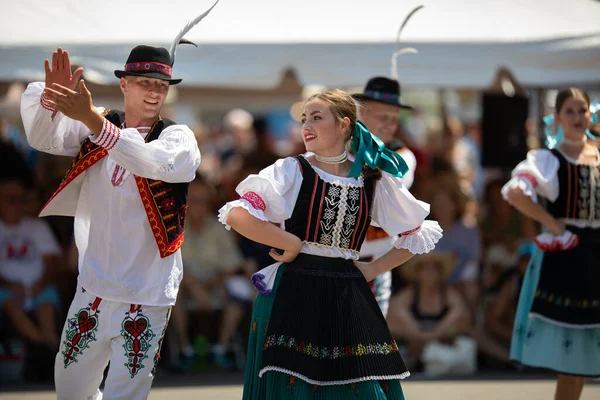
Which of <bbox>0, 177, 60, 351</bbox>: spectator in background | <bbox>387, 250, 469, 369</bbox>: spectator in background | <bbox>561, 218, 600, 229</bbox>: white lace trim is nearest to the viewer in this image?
<bbox>561, 218, 600, 229</bbox>: white lace trim

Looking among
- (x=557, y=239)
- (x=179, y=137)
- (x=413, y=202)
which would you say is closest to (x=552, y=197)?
(x=557, y=239)

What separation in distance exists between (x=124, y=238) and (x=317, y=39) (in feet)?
9.66

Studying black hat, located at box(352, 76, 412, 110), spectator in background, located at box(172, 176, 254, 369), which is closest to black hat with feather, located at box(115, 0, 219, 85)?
black hat, located at box(352, 76, 412, 110)

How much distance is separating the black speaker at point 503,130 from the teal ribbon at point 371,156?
406 cm

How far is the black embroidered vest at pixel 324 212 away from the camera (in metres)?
3.95

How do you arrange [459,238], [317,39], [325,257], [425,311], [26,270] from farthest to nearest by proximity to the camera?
1. [459,238]
2. [425,311]
3. [26,270]
4. [317,39]
5. [325,257]

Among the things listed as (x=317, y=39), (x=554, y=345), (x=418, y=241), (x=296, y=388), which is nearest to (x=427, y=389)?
(x=554, y=345)

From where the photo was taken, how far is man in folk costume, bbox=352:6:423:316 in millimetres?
5367

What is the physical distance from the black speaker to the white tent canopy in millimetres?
1124

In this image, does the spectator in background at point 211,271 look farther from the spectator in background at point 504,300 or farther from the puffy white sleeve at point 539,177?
the puffy white sleeve at point 539,177

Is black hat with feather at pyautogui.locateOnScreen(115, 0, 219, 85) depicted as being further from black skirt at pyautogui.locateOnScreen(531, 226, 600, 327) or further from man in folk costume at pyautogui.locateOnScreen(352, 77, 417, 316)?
black skirt at pyautogui.locateOnScreen(531, 226, 600, 327)

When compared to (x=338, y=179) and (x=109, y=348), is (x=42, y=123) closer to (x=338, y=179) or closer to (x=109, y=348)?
(x=109, y=348)

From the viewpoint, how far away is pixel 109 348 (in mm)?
4141

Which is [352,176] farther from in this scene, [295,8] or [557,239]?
[295,8]
